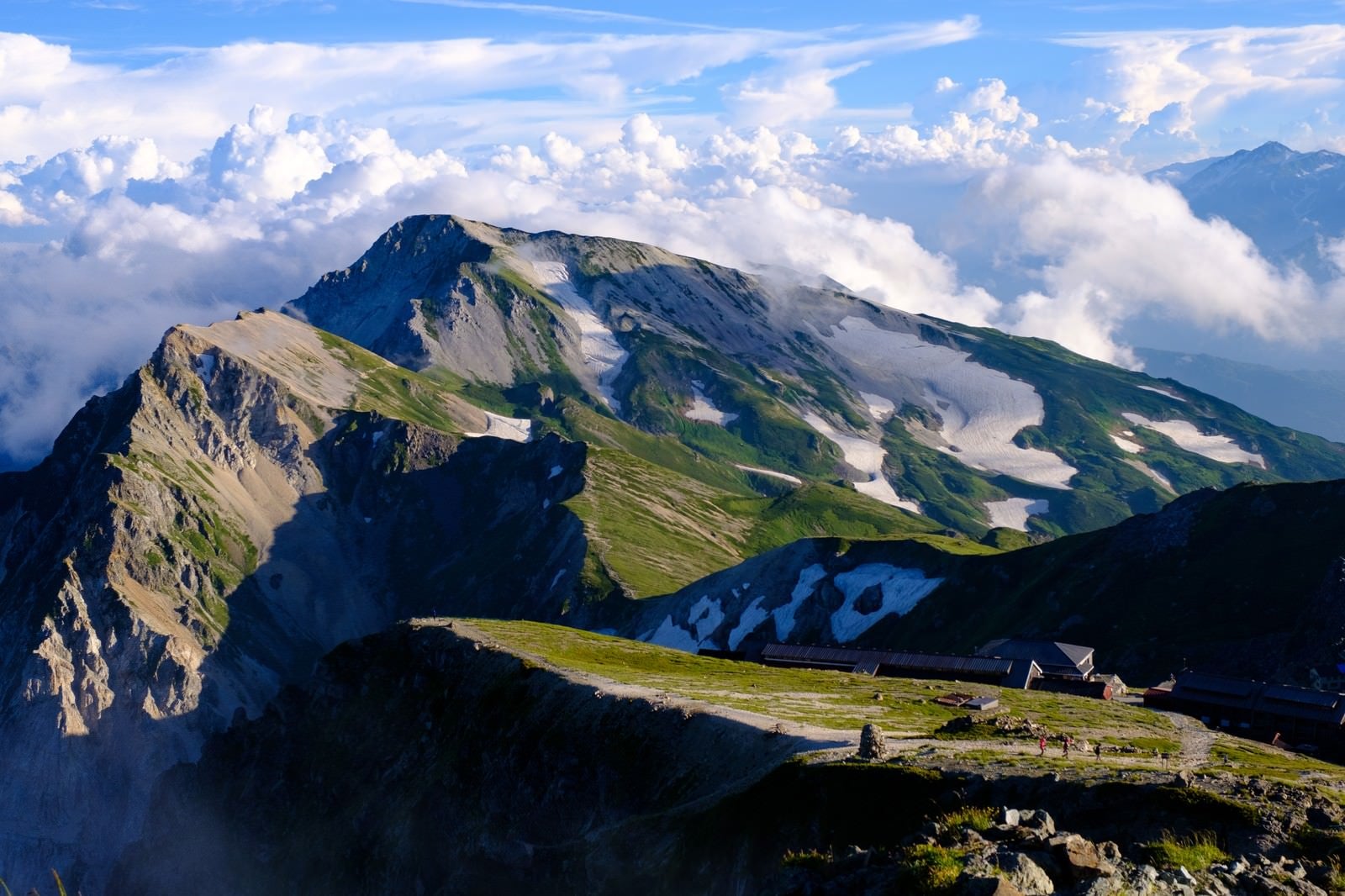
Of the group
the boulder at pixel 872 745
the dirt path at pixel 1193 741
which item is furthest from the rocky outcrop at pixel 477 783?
the dirt path at pixel 1193 741

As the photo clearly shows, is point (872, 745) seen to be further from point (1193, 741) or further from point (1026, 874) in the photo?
point (1193, 741)

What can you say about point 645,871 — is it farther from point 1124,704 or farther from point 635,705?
point 1124,704

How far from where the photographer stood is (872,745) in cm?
7519

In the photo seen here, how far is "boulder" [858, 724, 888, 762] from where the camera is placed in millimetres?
75062

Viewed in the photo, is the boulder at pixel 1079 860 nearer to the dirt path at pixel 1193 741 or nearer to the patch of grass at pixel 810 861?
the patch of grass at pixel 810 861

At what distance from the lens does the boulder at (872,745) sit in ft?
246

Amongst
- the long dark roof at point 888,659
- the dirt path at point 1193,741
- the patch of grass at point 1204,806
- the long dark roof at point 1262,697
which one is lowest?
the long dark roof at point 888,659

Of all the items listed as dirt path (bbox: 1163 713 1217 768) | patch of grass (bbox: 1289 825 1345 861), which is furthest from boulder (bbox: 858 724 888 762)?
patch of grass (bbox: 1289 825 1345 861)

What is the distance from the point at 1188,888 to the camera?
40.6m

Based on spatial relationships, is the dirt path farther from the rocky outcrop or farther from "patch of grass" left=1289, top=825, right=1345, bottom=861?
the rocky outcrop

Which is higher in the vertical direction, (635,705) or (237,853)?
(635,705)

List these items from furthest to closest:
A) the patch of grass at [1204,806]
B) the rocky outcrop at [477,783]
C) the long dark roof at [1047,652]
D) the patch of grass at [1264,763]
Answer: the long dark roof at [1047,652]
the rocky outcrop at [477,783]
the patch of grass at [1264,763]
the patch of grass at [1204,806]

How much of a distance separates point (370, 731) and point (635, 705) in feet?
191

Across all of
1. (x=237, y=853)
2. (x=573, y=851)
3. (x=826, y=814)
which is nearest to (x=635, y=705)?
(x=573, y=851)
